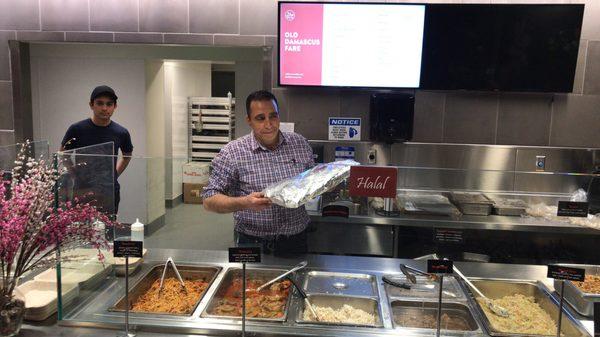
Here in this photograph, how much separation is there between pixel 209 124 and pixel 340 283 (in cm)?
580

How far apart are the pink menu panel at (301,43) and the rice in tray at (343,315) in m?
2.42

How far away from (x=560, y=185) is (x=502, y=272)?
1.43 feet

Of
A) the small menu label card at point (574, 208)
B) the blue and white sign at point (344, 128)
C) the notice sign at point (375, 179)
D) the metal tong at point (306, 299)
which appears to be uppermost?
the blue and white sign at point (344, 128)

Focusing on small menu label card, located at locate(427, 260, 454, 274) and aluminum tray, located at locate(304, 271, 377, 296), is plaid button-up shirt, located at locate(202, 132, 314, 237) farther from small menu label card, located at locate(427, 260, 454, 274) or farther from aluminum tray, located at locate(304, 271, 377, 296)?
small menu label card, located at locate(427, 260, 454, 274)

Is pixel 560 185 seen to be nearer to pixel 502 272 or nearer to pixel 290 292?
pixel 502 272

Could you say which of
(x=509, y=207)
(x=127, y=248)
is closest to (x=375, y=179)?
(x=127, y=248)

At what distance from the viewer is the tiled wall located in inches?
150

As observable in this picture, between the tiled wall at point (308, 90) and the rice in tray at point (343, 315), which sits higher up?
the tiled wall at point (308, 90)

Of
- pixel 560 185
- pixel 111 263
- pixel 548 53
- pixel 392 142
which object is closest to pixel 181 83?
pixel 392 142

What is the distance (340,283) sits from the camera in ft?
6.17

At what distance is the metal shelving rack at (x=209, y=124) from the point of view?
7.20 metres

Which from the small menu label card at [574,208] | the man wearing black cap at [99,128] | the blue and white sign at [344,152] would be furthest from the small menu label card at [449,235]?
the man wearing black cap at [99,128]

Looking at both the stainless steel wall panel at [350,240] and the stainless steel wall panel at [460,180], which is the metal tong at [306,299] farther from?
the stainless steel wall panel at [350,240]

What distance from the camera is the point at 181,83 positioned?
724 centimetres
